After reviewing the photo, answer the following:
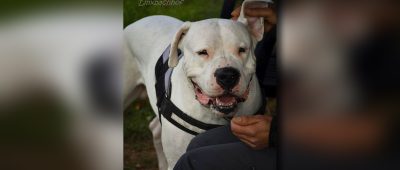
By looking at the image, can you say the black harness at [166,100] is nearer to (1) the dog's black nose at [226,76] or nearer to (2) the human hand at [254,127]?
(2) the human hand at [254,127]

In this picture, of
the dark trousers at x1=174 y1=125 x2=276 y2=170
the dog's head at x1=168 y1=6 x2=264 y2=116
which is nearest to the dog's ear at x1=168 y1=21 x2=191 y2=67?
the dog's head at x1=168 y1=6 x2=264 y2=116

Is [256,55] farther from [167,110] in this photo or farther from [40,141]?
[40,141]

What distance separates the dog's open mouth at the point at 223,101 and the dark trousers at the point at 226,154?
123mm

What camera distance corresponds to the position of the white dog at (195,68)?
355cm

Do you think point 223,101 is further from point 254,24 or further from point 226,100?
point 254,24

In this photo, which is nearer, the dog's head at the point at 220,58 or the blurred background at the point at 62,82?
the dog's head at the point at 220,58

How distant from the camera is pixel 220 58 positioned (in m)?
3.53

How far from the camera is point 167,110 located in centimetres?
379

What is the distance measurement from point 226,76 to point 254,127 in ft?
1.12

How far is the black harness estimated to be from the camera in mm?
3750

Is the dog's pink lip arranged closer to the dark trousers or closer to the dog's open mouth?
the dog's open mouth

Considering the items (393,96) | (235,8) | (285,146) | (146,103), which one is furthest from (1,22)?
(393,96)

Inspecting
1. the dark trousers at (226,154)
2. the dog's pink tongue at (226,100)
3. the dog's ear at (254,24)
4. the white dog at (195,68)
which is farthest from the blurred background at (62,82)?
the dog's ear at (254,24)

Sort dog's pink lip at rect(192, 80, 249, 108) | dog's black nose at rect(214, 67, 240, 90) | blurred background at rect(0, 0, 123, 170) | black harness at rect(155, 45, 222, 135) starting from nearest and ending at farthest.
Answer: dog's black nose at rect(214, 67, 240, 90), dog's pink lip at rect(192, 80, 249, 108), black harness at rect(155, 45, 222, 135), blurred background at rect(0, 0, 123, 170)
